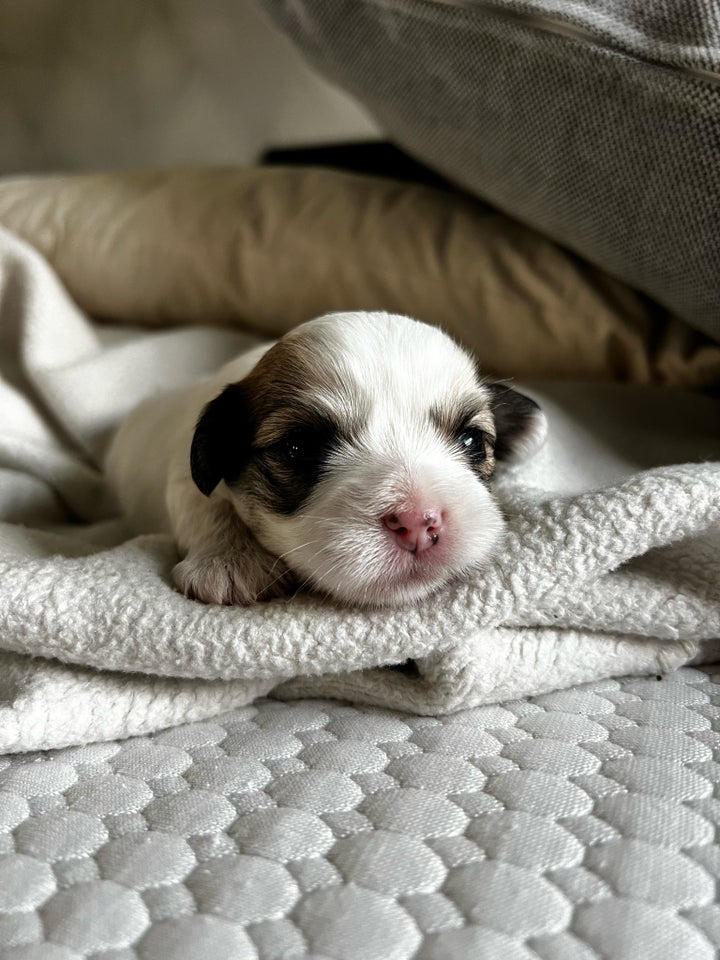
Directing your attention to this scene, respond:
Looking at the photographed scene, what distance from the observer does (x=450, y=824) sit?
0.70 meters

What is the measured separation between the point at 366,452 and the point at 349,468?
3 centimetres

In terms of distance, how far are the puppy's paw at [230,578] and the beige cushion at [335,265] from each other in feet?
2.49

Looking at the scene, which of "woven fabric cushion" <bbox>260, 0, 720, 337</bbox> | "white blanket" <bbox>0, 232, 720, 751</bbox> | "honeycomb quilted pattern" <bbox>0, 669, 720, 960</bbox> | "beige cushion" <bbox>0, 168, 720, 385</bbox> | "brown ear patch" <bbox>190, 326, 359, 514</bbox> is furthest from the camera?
"beige cushion" <bbox>0, 168, 720, 385</bbox>

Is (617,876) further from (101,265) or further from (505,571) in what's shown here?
(101,265)

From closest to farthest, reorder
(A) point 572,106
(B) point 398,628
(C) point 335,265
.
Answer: (B) point 398,628, (A) point 572,106, (C) point 335,265

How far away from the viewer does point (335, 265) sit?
5.44ft

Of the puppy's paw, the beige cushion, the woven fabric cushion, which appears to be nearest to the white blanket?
the puppy's paw

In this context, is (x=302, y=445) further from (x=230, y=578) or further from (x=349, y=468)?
(x=230, y=578)

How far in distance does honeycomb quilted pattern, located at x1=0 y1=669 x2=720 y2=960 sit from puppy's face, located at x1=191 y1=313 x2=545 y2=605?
175 mm

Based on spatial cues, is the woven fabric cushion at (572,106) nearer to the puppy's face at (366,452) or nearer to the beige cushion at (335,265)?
the beige cushion at (335,265)

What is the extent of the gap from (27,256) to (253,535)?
0.98m

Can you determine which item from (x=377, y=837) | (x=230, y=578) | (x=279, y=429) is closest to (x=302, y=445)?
(x=279, y=429)

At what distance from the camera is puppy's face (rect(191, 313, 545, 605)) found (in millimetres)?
894

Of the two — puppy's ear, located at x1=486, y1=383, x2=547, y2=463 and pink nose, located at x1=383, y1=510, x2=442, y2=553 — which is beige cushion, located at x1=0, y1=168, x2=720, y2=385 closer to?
puppy's ear, located at x1=486, y1=383, x2=547, y2=463
